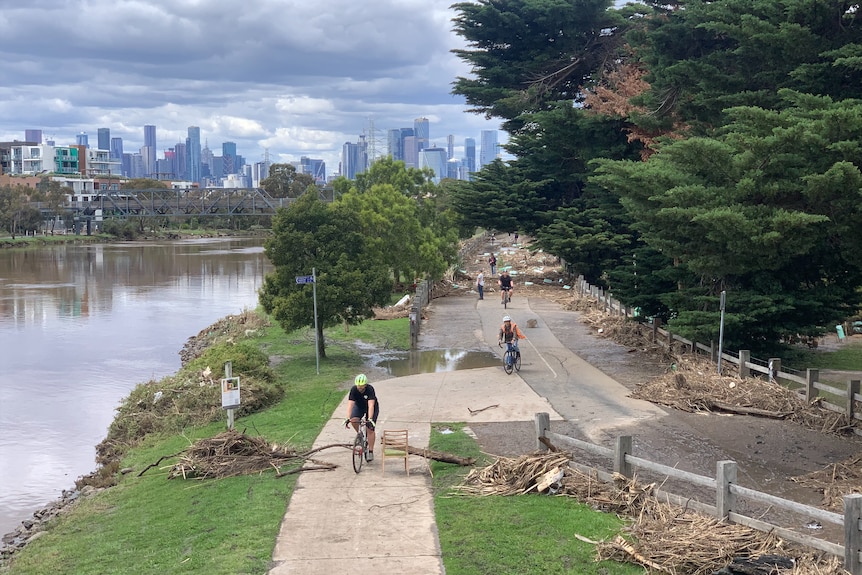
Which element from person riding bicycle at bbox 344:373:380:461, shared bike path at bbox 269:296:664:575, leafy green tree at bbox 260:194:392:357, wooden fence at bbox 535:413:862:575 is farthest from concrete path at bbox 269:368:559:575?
leafy green tree at bbox 260:194:392:357

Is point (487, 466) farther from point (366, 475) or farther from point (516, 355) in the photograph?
point (516, 355)

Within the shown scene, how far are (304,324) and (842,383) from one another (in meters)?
14.0

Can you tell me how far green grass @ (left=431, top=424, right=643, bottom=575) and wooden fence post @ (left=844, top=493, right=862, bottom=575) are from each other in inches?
81.5

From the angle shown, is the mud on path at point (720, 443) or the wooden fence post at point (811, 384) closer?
the mud on path at point (720, 443)

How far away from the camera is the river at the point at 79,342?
738 inches

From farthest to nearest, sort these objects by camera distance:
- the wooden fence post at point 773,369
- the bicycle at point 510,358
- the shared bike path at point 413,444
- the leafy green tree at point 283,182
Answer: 1. the leafy green tree at point 283,182
2. the bicycle at point 510,358
3. the wooden fence post at point 773,369
4. the shared bike path at point 413,444

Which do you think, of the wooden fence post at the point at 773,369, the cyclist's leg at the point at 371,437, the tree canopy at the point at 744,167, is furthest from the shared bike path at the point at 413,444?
the tree canopy at the point at 744,167

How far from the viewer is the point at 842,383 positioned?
19.8 metres

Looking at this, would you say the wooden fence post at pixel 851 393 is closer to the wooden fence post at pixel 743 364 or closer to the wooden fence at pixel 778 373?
the wooden fence at pixel 778 373

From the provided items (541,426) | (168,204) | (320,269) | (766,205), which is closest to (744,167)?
(766,205)

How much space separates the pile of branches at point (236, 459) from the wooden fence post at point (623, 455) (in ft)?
14.4

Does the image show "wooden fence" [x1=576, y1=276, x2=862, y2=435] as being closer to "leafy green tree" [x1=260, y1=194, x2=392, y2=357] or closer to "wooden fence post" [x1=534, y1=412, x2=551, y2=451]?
"wooden fence post" [x1=534, y1=412, x2=551, y2=451]

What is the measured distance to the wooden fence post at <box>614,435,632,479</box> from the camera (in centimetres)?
1113

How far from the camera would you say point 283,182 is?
412 ft
